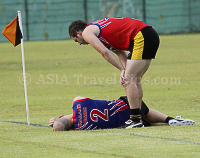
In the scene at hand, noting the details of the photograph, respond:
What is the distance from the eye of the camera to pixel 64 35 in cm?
3222

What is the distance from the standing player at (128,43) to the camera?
683 centimetres

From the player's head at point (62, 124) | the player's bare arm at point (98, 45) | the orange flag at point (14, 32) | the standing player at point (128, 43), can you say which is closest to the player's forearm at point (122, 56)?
the standing player at point (128, 43)

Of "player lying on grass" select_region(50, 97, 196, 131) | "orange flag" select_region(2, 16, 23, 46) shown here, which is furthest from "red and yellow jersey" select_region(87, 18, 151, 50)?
"orange flag" select_region(2, 16, 23, 46)

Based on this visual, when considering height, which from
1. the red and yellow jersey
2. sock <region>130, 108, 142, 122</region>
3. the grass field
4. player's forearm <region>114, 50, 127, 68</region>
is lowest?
the grass field

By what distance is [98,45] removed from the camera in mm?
6809

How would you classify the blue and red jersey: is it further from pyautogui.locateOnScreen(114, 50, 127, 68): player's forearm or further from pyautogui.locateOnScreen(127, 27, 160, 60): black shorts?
pyautogui.locateOnScreen(114, 50, 127, 68): player's forearm

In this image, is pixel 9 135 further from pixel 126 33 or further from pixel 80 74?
pixel 80 74

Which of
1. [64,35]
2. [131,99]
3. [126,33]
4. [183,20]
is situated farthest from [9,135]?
[183,20]

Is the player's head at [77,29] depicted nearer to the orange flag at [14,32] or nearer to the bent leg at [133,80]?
the bent leg at [133,80]

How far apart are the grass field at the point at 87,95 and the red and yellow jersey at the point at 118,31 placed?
4.26 ft

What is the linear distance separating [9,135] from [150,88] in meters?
6.35

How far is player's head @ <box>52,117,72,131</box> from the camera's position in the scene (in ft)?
21.8

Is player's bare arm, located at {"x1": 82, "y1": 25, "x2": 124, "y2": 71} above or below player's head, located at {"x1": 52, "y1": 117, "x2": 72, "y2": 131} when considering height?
above

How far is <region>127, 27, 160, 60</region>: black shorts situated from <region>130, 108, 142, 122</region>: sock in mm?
754
